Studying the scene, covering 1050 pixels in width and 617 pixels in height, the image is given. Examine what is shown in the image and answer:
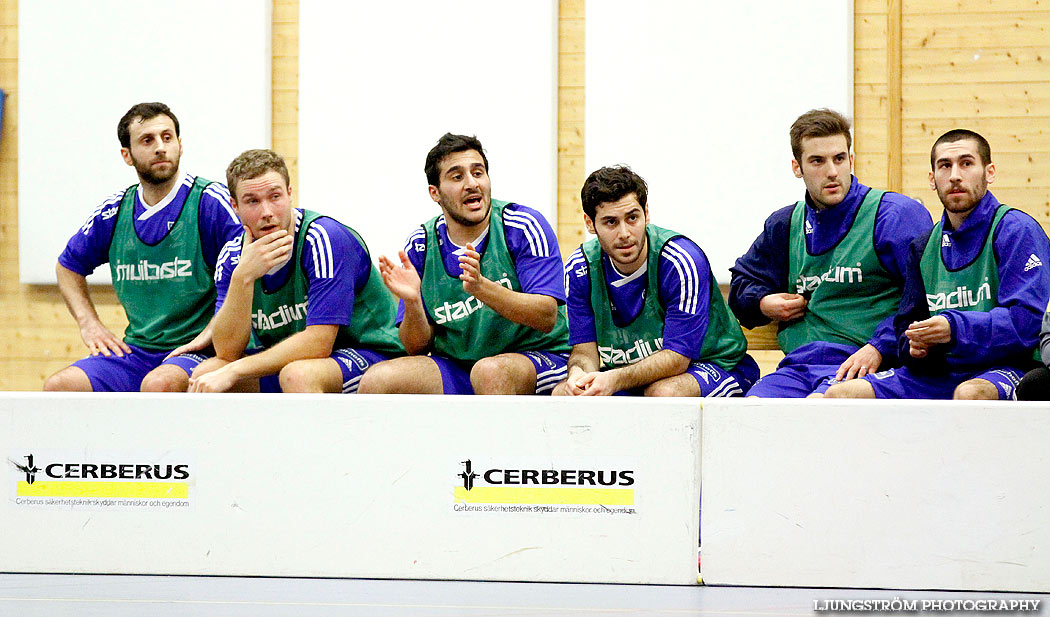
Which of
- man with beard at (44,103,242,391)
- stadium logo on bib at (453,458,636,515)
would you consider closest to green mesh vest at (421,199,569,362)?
man with beard at (44,103,242,391)

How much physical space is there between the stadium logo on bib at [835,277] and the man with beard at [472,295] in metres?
0.91

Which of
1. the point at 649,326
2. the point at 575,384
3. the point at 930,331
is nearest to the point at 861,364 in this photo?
the point at 930,331

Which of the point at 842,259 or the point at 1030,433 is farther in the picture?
the point at 842,259

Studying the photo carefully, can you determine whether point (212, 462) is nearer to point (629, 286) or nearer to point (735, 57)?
point (629, 286)

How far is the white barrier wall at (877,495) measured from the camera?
2.47 meters

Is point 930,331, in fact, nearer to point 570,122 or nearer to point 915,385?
point 915,385

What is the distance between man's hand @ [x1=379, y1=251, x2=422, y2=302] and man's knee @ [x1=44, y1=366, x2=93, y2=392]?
127cm

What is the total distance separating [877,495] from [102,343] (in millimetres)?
3008

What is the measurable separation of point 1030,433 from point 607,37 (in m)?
3.25

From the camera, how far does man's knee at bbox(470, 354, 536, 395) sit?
338 cm

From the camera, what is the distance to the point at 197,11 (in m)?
5.36

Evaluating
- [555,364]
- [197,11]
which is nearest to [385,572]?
[555,364]

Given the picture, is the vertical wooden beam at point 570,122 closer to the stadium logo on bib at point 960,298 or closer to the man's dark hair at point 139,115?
the man's dark hair at point 139,115

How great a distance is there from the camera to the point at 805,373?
3572mm
